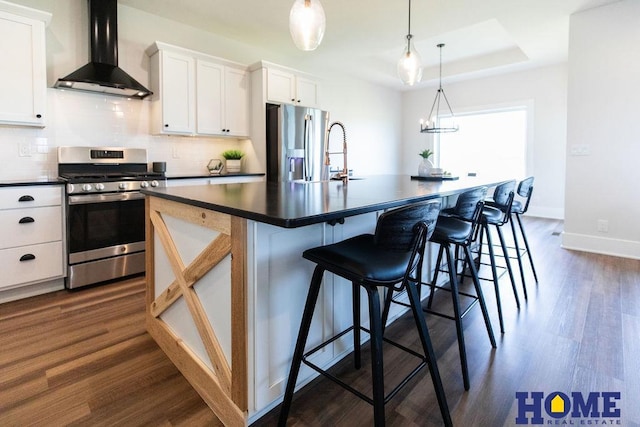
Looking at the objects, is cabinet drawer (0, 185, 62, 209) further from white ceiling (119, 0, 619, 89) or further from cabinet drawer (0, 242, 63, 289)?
white ceiling (119, 0, 619, 89)

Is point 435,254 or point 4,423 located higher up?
point 435,254

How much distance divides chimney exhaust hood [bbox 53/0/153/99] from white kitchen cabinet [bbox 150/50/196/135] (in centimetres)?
30

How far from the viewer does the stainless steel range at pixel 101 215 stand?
2.87 m

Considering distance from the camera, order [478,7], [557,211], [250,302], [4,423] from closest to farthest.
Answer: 1. [250,302]
2. [4,423]
3. [478,7]
4. [557,211]

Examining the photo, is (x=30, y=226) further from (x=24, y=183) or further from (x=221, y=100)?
(x=221, y=100)

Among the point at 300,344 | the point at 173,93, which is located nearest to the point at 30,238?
the point at 173,93

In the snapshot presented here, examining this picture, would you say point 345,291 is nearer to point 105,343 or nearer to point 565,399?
point 565,399

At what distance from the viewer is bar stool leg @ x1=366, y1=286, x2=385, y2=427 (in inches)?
44.3

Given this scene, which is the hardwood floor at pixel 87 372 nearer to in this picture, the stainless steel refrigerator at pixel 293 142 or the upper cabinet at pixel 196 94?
the upper cabinet at pixel 196 94

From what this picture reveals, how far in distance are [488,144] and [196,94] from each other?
5.75 m

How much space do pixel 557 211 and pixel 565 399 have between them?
561 cm

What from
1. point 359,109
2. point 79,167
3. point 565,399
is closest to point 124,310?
point 79,167

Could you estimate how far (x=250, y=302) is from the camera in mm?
1302

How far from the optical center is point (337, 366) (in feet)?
5.87
